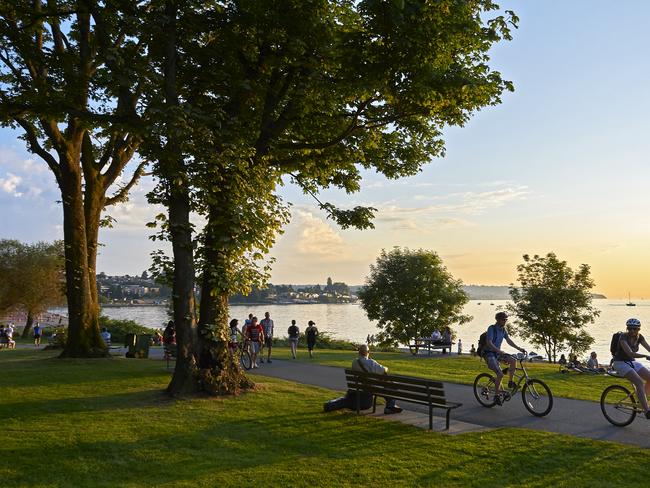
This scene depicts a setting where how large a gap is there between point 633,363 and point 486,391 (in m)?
3.37

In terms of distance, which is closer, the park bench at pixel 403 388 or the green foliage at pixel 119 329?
the park bench at pixel 403 388

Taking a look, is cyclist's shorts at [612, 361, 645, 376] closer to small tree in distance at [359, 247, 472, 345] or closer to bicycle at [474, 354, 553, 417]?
bicycle at [474, 354, 553, 417]

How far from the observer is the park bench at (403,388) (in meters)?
9.53

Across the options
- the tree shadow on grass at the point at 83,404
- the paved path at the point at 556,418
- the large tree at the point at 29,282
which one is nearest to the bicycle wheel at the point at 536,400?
the paved path at the point at 556,418

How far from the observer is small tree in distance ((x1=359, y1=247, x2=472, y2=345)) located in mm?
A: 48469

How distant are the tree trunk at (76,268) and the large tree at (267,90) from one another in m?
8.81

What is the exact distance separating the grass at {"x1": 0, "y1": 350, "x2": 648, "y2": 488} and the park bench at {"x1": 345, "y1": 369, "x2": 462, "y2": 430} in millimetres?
526

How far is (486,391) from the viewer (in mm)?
11883

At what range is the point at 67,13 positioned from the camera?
12602 mm

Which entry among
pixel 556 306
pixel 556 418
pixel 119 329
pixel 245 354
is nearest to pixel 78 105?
pixel 245 354

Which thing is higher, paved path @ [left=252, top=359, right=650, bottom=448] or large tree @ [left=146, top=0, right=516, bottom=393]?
large tree @ [left=146, top=0, right=516, bottom=393]

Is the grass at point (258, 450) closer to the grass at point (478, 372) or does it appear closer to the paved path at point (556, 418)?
the paved path at point (556, 418)

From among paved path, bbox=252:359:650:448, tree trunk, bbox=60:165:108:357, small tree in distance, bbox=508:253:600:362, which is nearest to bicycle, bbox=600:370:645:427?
paved path, bbox=252:359:650:448

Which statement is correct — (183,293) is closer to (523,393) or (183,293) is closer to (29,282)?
(523,393)
